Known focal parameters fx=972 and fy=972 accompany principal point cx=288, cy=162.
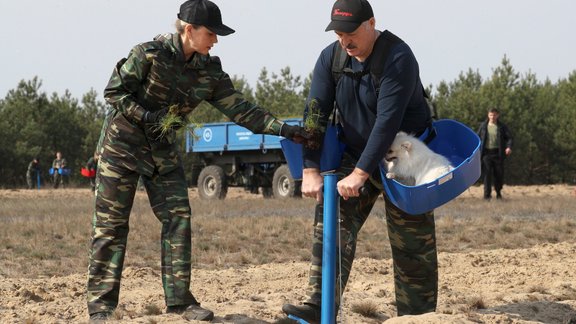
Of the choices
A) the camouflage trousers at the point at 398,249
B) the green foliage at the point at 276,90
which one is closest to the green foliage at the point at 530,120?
the green foliage at the point at 276,90

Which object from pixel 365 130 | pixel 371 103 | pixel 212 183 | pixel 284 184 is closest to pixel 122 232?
pixel 365 130

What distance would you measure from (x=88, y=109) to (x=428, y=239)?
6057 centimetres

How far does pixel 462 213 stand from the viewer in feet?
56.4

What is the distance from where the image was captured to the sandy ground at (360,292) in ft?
21.1

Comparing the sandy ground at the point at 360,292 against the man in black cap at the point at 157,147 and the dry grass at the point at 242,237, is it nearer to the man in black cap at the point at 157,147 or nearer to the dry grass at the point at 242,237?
the man in black cap at the point at 157,147

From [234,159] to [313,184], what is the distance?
21023 mm

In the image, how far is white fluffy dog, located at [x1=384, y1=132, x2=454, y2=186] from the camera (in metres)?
5.39

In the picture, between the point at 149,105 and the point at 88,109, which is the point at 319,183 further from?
the point at 88,109

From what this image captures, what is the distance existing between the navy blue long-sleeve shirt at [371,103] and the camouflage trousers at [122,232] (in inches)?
39.4

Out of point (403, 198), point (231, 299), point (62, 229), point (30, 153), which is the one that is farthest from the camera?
point (30, 153)

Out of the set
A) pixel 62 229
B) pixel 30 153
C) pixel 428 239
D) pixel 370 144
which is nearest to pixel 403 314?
pixel 428 239

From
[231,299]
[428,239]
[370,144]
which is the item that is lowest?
[231,299]

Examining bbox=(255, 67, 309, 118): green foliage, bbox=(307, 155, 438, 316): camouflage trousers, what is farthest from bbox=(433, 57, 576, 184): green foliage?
bbox=(307, 155, 438, 316): camouflage trousers

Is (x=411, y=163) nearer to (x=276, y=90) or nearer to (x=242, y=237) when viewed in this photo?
(x=242, y=237)
